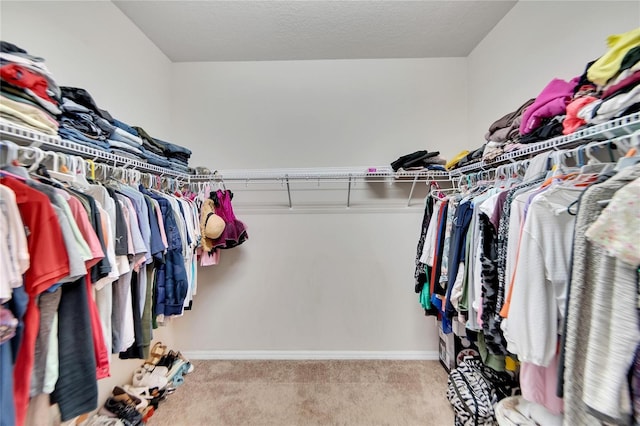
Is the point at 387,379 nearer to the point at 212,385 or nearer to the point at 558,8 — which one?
the point at 212,385

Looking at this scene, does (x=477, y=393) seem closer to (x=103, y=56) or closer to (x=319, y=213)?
(x=319, y=213)

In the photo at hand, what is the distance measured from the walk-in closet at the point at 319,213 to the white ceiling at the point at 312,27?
18mm

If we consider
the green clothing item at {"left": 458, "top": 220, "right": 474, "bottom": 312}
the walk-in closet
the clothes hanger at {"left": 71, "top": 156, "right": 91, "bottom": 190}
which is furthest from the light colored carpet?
the clothes hanger at {"left": 71, "top": 156, "right": 91, "bottom": 190}

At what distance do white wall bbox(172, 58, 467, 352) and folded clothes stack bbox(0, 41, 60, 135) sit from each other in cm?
138

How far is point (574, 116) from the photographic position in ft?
3.22

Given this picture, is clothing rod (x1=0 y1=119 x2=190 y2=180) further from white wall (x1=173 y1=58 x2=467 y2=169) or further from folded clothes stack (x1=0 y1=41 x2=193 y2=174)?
white wall (x1=173 y1=58 x2=467 y2=169)

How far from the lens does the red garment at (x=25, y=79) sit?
826mm

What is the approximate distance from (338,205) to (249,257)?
967 millimetres

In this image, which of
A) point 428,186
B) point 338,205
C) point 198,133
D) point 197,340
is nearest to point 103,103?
point 198,133

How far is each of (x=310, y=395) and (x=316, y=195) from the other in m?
1.58

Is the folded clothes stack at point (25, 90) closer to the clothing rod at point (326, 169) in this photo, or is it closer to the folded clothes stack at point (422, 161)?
the clothing rod at point (326, 169)

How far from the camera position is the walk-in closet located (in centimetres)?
79

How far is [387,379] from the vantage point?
1989mm

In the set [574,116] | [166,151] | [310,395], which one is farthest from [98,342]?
[574,116]
